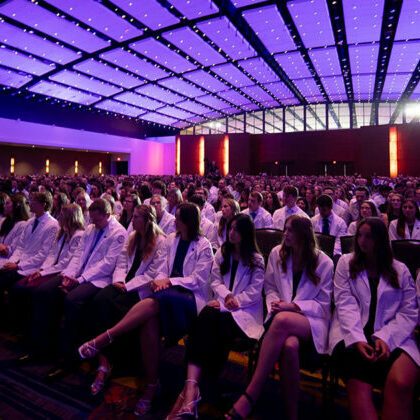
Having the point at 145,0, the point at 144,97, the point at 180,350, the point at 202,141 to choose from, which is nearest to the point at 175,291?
the point at 180,350

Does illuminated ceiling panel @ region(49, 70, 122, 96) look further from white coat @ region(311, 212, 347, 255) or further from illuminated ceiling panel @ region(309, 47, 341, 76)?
white coat @ region(311, 212, 347, 255)

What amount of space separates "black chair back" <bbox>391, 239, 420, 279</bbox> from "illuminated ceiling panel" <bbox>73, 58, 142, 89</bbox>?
1920 cm

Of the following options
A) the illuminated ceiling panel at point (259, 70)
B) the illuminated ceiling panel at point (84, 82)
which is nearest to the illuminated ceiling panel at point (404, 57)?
the illuminated ceiling panel at point (259, 70)

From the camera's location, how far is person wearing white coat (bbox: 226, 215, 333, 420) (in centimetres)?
209

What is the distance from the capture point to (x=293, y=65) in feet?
67.7

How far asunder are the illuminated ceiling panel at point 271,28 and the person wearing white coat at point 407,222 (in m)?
12.8

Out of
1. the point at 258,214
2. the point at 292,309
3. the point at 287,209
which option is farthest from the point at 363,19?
the point at 292,309

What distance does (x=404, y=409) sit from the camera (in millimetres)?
1804

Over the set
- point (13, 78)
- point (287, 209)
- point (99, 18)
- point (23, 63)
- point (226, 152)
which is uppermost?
point (99, 18)

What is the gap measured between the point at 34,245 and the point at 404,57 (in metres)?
22.0

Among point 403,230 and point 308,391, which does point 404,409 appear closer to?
point 308,391

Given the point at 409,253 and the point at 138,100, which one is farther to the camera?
the point at 138,100

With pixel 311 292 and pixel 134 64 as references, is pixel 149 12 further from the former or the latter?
pixel 311 292

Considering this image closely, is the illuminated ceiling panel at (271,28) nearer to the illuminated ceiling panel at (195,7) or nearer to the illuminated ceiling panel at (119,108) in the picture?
the illuminated ceiling panel at (195,7)
